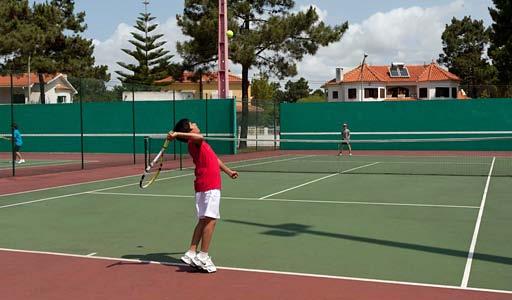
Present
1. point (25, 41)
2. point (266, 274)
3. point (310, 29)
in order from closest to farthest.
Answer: point (266, 274) → point (310, 29) → point (25, 41)

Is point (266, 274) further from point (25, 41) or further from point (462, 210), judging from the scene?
point (25, 41)

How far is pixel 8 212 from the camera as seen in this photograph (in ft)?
36.4

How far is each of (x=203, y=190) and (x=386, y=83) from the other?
78715mm

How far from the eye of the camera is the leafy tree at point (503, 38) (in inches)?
1726

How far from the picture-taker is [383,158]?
84.1ft

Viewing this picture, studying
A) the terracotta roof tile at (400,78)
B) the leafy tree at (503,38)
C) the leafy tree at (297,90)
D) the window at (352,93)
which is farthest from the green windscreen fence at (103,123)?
the leafy tree at (297,90)

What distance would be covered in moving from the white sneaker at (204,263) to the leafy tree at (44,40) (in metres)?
32.9

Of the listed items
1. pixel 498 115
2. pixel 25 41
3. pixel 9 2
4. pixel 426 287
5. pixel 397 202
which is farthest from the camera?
pixel 9 2

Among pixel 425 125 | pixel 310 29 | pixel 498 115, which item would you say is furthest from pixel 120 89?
pixel 498 115

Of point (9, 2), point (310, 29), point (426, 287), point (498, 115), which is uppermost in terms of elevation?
point (9, 2)

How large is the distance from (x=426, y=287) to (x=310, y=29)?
95.2 feet

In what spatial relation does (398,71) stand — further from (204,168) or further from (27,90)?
(204,168)

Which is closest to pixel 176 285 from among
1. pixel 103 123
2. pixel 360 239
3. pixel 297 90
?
pixel 360 239

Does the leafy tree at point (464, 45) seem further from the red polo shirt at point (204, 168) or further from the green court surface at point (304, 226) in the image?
the red polo shirt at point (204, 168)
